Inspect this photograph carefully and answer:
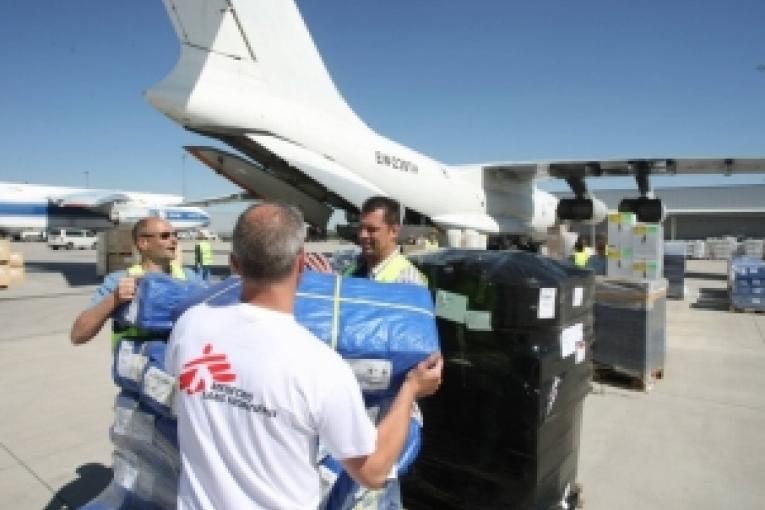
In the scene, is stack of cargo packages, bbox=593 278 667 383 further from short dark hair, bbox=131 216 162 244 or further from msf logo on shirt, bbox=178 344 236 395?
msf logo on shirt, bbox=178 344 236 395

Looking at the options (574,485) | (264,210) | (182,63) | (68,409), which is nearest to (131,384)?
(264,210)

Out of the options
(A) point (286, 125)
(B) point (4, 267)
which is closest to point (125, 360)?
(A) point (286, 125)

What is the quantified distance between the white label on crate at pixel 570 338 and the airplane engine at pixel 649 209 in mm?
13335

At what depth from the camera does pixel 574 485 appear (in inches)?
116

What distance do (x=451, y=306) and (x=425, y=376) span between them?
97cm

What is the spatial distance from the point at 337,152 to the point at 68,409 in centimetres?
719

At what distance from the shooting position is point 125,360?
217 centimetres

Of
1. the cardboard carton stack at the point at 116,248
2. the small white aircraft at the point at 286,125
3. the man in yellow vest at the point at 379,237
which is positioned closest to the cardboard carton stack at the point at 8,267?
the cardboard carton stack at the point at 116,248

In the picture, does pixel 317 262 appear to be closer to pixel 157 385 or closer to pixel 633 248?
pixel 157 385

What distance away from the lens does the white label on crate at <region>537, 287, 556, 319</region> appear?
242 cm

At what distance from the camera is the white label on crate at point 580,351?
8.76ft

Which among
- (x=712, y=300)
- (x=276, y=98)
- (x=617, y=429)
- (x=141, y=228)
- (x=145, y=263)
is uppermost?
(x=276, y=98)

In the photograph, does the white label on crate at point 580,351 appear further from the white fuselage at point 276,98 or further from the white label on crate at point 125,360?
the white fuselage at point 276,98

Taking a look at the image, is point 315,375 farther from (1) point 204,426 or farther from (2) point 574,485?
(2) point 574,485
